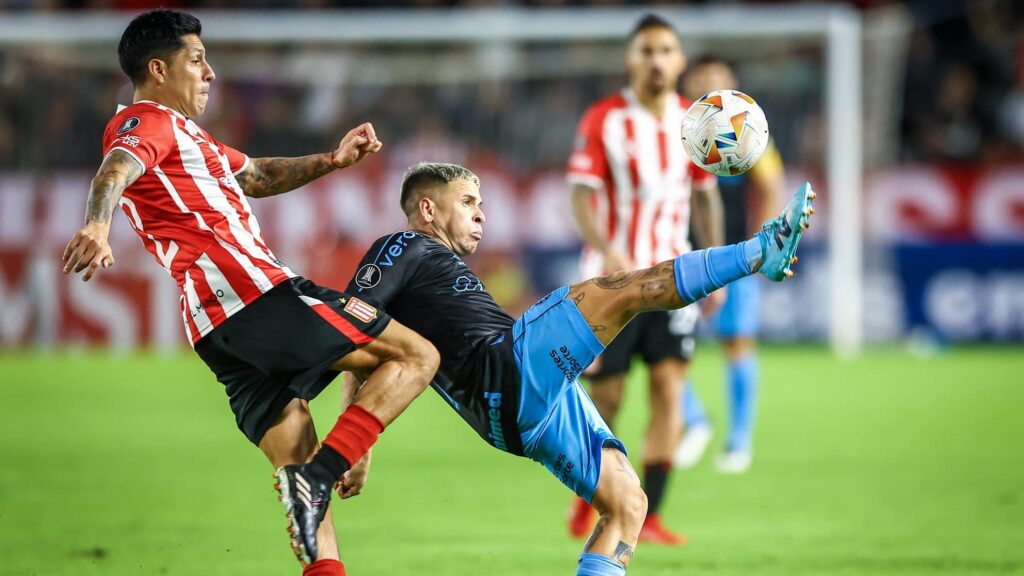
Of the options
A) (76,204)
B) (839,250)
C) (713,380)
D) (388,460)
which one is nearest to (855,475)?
(388,460)

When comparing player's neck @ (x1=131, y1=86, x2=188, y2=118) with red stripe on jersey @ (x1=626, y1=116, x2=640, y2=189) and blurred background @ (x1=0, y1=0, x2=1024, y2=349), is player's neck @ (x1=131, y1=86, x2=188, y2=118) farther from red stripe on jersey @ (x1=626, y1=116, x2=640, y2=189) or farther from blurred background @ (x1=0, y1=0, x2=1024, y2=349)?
blurred background @ (x1=0, y1=0, x2=1024, y2=349)

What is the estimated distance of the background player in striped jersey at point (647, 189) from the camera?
24.4 feet

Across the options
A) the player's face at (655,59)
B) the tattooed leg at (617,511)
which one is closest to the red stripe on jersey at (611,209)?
the player's face at (655,59)

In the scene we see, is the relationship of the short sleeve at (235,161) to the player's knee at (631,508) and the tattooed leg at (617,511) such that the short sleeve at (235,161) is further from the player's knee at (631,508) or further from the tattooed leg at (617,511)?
the player's knee at (631,508)

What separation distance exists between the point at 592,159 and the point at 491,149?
370 inches

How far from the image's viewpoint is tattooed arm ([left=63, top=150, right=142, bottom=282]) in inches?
173

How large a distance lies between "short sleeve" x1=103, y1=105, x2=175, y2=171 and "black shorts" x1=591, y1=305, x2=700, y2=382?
2.92 m

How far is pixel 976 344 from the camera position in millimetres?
17469

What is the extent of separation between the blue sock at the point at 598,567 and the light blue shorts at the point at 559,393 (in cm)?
28

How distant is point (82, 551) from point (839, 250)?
11.3m

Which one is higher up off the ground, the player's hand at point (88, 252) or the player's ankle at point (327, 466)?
the player's hand at point (88, 252)

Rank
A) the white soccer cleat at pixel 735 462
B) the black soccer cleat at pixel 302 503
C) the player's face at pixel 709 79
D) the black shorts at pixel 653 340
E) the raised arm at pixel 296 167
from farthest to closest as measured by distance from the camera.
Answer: the player's face at pixel 709 79
the white soccer cleat at pixel 735 462
the black shorts at pixel 653 340
the raised arm at pixel 296 167
the black soccer cleat at pixel 302 503

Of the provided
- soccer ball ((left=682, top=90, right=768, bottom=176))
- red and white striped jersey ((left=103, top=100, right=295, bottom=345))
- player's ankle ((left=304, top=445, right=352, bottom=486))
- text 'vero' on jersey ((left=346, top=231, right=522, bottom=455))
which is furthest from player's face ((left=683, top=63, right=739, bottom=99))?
player's ankle ((left=304, top=445, right=352, bottom=486))

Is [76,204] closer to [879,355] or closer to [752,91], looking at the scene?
[752,91]
